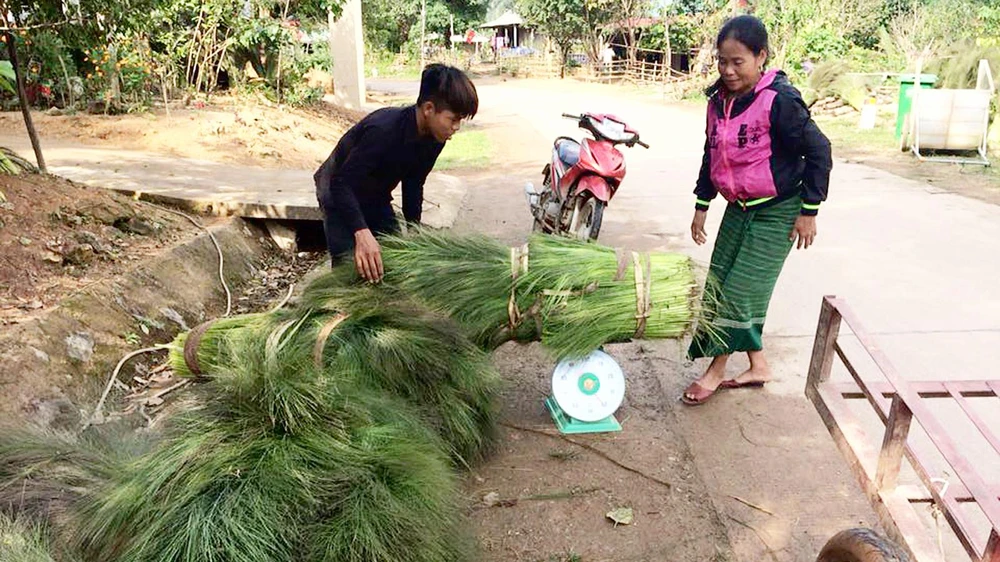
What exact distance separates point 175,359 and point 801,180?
7.76 feet

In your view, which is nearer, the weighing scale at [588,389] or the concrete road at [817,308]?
the concrete road at [817,308]

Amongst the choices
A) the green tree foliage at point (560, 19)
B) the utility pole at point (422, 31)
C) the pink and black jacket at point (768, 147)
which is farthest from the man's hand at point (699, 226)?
the green tree foliage at point (560, 19)

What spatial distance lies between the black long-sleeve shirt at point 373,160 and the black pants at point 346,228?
0.04 m

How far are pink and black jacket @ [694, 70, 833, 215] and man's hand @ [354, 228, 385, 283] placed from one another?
1368mm

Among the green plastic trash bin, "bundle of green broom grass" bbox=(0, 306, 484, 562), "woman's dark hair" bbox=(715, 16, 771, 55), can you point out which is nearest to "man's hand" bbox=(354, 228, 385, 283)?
"bundle of green broom grass" bbox=(0, 306, 484, 562)

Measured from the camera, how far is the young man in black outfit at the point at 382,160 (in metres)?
2.30

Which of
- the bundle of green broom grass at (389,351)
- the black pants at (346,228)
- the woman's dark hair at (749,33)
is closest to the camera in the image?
the bundle of green broom grass at (389,351)

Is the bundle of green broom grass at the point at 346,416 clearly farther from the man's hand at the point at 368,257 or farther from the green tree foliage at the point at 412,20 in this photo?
the green tree foliage at the point at 412,20

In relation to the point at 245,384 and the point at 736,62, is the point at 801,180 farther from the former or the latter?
the point at 245,384

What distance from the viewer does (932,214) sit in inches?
234

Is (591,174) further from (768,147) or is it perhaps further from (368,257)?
(368,257)

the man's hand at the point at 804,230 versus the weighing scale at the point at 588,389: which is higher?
the man's hand at the point at 804,230

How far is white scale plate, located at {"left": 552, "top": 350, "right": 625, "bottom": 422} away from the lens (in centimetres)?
248

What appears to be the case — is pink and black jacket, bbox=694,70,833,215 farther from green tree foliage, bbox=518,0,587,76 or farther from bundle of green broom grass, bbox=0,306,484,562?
green tree foliage, bbox=518,0,587,76
